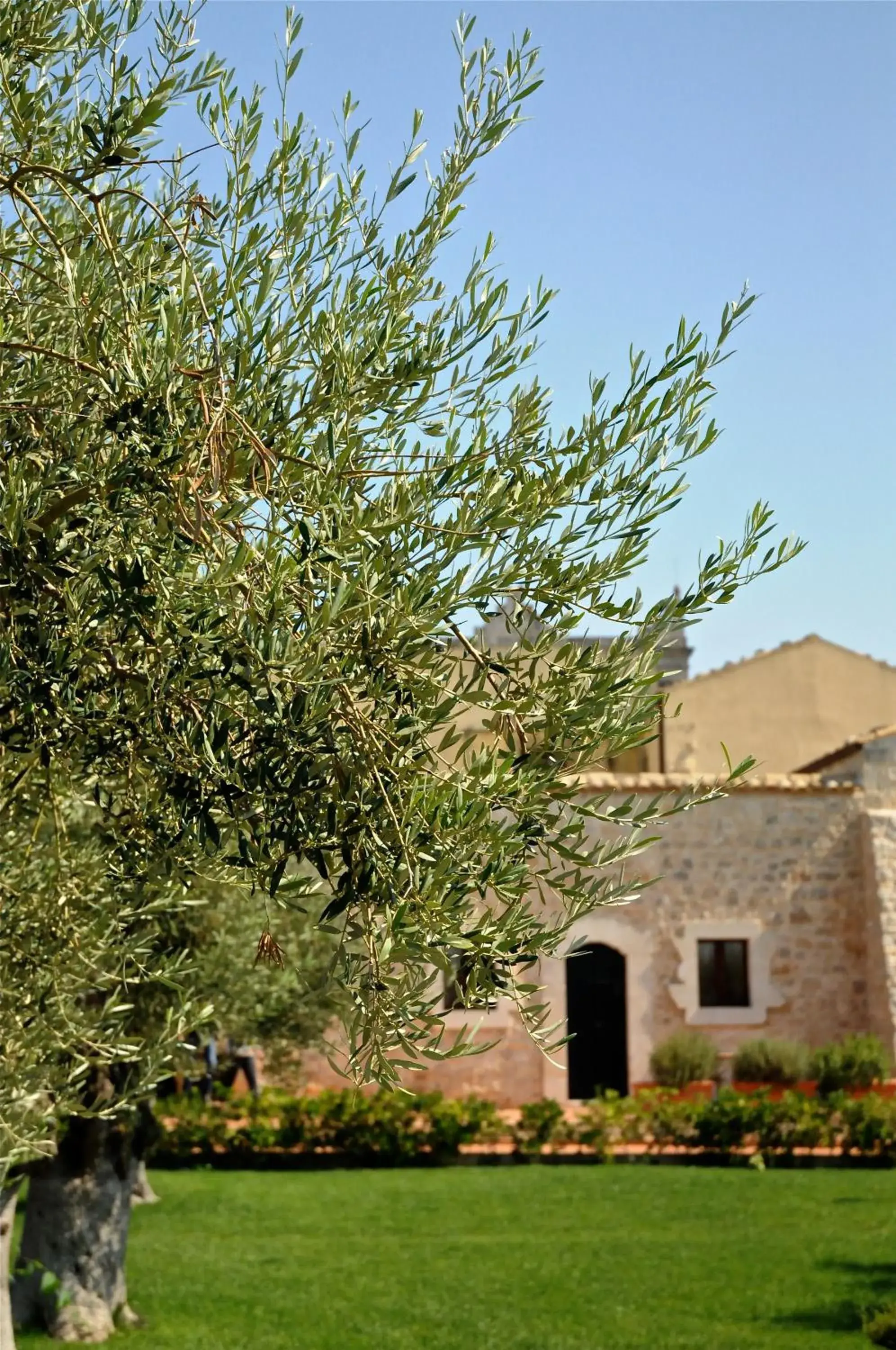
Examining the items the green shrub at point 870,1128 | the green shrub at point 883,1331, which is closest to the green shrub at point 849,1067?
the green shrub at point 870,1128

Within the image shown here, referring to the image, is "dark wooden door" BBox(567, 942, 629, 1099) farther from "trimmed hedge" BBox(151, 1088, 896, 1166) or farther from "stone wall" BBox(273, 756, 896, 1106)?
"trimmed hedge" BBox(151, 1088, 896, 1166)

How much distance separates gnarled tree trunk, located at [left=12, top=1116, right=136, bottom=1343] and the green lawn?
30 centimetres

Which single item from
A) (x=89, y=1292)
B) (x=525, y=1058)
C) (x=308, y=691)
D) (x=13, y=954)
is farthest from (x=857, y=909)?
(x=308, y=691)

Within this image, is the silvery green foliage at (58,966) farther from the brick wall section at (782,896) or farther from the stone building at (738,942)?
the brick wall section at (782,896)

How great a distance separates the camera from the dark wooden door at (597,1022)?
76.9 ft

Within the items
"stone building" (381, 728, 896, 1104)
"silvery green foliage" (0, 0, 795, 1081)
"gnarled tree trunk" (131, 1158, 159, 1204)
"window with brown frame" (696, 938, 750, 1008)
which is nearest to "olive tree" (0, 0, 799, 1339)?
"silvery green foliage" (0, 0, 795, 1081)

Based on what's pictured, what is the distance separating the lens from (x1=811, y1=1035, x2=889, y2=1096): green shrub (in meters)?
20.7

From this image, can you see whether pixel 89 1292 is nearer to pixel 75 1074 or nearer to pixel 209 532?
pixel 75 1074

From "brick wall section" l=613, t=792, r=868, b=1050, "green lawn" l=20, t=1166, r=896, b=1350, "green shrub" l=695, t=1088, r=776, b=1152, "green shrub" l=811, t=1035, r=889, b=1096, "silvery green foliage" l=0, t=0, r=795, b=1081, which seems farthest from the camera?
"brick wall section" l=613, t=792, r=868, b=1050

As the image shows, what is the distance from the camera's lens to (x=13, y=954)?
510 centimetres

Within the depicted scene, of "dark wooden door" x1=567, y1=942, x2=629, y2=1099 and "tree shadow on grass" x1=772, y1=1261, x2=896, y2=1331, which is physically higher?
"dark wooden door" x1=567, y1=942, x2=629, y2=1099

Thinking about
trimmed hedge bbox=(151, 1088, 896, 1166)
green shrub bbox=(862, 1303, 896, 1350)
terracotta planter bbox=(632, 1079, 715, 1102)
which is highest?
terracotta planter bbox=(632, 1079, 715, 1102)

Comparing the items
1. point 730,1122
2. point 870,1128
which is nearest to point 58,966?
point 730,1122

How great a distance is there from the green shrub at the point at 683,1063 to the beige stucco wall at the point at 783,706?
6.53 m
